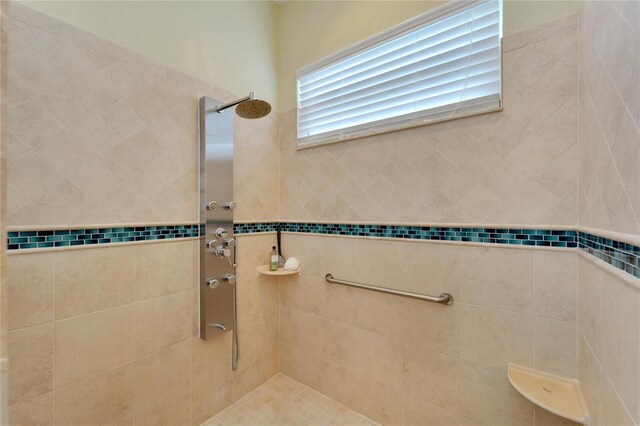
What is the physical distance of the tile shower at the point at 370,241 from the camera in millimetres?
900

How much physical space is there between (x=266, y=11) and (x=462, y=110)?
1575 mm

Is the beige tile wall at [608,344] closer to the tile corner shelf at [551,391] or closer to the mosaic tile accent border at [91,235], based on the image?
the tile corner shelf at [551,391]

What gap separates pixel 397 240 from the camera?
5.02ft

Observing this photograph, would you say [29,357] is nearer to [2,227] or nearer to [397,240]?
[2,227]

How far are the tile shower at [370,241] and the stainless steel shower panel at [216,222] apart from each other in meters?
0.07

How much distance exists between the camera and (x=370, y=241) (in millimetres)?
1630

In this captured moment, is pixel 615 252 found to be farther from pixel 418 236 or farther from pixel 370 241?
pixel 370 241

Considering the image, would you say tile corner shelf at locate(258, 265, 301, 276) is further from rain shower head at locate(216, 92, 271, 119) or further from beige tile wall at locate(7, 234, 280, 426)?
rain shower head at locate(216, 92, 271, 119)

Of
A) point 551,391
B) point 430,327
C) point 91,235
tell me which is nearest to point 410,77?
point 430,327

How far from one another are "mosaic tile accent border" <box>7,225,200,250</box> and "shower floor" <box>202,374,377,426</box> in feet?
3.66

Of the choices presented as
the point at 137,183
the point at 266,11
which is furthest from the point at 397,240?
the point at 266,11

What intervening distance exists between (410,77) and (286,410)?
2.08 metres

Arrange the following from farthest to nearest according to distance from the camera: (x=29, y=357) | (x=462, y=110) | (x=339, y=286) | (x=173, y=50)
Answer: (x=339, y=286)
(x=173, y=50)
(x=462, y=110)
(x=29, y=357)

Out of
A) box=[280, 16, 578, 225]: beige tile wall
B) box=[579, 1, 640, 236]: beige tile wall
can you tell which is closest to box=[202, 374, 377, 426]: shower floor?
box=[280, 16, 578, 225]: beige tile wall
